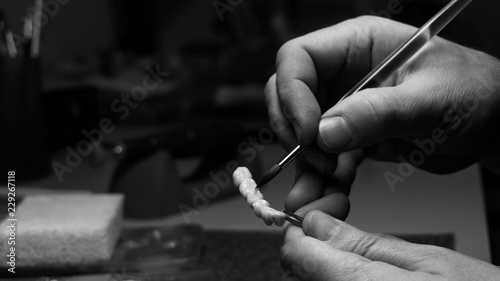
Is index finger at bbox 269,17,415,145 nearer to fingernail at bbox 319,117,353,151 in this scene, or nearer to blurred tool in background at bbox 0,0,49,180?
fingernail at bbox 319,117,353,151

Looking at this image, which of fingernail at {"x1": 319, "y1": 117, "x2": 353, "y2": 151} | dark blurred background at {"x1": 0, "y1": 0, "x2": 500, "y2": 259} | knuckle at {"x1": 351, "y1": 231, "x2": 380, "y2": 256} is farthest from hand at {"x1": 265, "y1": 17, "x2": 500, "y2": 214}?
dark blurred background at {"x1": 0, "y1": 0, "x2": 500, "y2": 259}

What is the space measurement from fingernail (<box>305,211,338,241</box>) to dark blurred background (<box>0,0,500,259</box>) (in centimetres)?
59

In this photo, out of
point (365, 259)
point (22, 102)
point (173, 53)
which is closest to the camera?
point (365, 259)

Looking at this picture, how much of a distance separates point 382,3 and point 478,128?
1.99 ft

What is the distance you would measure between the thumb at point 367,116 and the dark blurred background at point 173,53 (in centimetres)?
53

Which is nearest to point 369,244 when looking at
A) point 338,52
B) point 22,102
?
point 338,52

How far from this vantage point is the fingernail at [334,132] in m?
0.47

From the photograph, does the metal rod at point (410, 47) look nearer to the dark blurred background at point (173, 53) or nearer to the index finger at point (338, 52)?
the index finger at point (338, 52)

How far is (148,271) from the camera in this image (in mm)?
604

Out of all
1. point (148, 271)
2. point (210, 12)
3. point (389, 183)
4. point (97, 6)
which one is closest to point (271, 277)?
point (148, 271)

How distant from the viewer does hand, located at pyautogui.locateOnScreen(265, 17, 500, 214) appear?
1.57 ft

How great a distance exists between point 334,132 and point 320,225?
93mm

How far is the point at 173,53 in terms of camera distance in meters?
1.29

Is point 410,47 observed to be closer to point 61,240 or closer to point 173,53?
point 61,240
